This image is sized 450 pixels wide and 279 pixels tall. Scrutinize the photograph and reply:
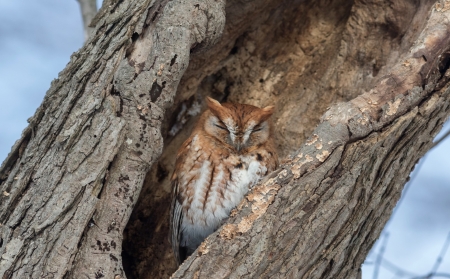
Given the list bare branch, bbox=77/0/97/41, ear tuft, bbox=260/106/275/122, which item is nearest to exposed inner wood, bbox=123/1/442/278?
ear tuft, bbox=260/106/275/122

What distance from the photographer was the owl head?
3094 millimetres

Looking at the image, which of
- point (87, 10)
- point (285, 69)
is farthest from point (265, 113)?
point (87, 10)

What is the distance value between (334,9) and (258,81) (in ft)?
2.16

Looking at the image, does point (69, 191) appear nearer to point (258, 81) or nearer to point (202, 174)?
point (202, 174)

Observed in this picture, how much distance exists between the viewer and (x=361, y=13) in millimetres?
3480

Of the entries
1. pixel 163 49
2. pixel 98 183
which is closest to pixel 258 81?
pixel 163 49

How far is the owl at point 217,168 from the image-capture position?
3.01 meters

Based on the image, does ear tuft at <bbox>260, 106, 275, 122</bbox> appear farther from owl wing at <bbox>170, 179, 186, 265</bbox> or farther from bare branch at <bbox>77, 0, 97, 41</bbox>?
bare branch at <bbox>77, 0, 97, 41</bbox>

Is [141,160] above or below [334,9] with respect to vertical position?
below

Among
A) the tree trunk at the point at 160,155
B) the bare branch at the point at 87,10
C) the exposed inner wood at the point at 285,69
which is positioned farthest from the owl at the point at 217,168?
the bare branch at the point at 87,10

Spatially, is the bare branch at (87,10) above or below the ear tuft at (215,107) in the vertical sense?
above

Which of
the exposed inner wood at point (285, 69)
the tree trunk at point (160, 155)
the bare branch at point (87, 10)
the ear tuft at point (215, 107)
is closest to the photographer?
the tree trunk at point (160, 155)

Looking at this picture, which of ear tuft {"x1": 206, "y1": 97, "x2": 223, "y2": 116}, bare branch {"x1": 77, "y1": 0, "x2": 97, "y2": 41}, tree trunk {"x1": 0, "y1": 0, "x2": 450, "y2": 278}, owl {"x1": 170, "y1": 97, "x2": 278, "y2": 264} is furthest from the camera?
bare branch {"x1": 77, "y1": 0, "x2": 97, "y2": 41}

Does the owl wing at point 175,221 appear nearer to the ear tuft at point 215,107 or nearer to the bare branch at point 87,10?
the ear tuft at point 215,107
